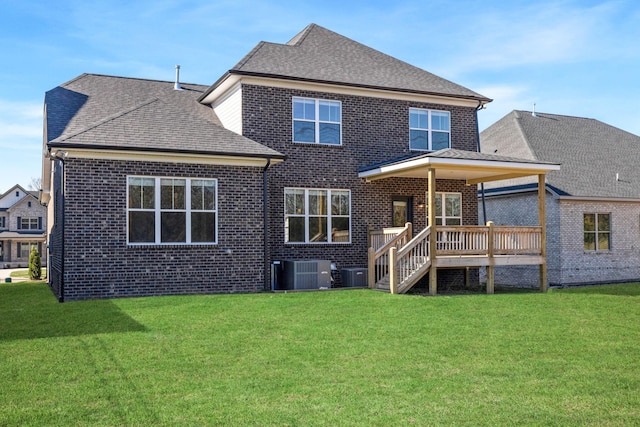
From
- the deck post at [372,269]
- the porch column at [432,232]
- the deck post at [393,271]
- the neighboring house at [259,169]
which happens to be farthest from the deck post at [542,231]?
the deck post at [372,269]

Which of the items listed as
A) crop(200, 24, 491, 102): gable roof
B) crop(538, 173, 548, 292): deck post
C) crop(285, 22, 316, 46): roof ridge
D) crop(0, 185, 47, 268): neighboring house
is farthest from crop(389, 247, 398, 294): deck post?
crop(0, 185, 47, 268): neighboring house

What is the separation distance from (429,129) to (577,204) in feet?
20.4

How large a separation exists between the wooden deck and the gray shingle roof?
13.3 feet

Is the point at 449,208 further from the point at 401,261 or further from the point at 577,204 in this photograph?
the point at 577,204

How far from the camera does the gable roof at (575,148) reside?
22.9 metres

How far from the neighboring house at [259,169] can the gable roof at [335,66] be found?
7 centimetres

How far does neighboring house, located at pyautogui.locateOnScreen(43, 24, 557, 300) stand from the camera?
49.1 ft

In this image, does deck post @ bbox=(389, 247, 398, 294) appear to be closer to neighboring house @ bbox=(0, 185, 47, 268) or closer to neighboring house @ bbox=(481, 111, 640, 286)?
neighboring house @ bbox=(481, 111, 640, 286)

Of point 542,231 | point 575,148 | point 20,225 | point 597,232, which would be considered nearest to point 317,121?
point 542,231

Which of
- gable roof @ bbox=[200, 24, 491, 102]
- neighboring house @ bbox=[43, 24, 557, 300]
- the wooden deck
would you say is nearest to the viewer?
neighboring house @ bbox=[43, 24, 557, 300]

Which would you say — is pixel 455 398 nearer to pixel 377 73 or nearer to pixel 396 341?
pixel 396 341

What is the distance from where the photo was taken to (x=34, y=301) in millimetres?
15273

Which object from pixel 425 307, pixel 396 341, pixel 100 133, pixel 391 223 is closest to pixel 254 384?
pixel 396 341

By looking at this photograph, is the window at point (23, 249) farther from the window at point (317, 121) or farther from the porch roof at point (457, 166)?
the porch roof at point (457, 166)
